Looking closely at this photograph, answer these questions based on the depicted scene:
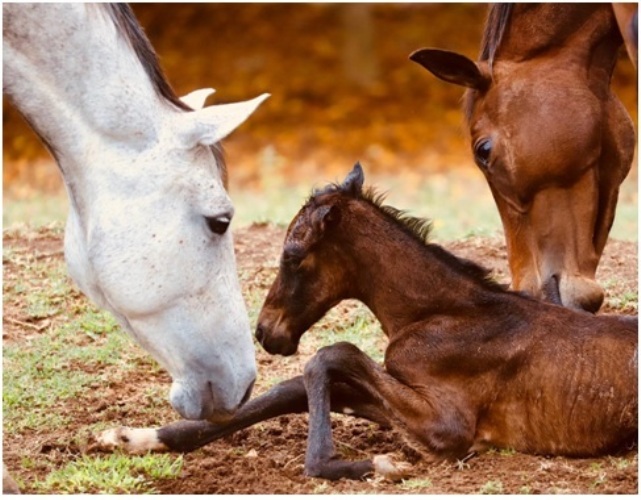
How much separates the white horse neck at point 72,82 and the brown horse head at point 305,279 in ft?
3.66

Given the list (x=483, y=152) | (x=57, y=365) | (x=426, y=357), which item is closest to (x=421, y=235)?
(x=483, y=152)

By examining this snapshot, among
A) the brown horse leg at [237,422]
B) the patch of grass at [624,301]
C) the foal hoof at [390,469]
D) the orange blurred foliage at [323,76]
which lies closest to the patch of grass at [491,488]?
the foal hoof at [390,469]

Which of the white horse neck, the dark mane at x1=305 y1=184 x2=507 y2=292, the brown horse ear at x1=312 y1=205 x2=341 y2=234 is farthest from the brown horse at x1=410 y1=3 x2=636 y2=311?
the white horse neck

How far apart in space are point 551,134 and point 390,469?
70.7 inches

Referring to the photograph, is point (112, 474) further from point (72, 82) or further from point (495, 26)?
point (495, 26)

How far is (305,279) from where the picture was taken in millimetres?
6074

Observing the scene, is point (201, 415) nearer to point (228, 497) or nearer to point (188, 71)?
point (228, 497)

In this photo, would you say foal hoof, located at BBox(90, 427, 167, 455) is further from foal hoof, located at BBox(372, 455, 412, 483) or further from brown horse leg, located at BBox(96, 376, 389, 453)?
foal hoof, located at BBox(372, 455, 412, 483)

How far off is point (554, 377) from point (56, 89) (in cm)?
242

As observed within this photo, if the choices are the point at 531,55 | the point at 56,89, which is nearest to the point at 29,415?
the point at 56,89

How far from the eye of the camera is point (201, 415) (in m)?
5.37

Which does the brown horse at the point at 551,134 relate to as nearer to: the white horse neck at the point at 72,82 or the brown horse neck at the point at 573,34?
the brown horse neck at the point at 573,34

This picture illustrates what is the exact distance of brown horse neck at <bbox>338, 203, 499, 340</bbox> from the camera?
607 centimetres

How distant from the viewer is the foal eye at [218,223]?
5160 mm
